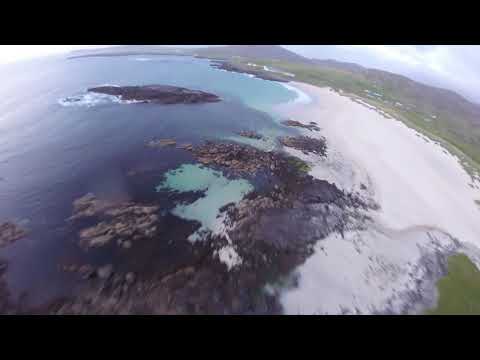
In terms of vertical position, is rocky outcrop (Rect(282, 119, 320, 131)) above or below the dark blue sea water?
above

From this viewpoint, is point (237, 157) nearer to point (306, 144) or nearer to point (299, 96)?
point (306, 144)

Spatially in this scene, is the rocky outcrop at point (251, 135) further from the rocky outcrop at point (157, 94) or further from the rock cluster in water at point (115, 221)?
the rock cluster in water at point (115, 221)

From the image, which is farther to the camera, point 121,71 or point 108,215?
point 121,71

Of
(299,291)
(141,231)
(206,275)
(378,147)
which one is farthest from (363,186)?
(141,231)

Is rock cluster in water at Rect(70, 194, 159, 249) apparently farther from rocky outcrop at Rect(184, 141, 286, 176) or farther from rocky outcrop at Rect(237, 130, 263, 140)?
rocky outcrop at Rect(237, 130, 263, 140)

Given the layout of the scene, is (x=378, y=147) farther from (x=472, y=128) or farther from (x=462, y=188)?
(x=472, y=128)

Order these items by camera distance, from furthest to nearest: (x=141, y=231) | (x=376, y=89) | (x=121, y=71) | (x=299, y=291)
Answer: (x=376, y=89), (x=121, y=71), (x=141, y=231), (x=299, y=291)

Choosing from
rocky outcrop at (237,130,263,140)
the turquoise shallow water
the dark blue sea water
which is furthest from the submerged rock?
rocky outcrop at (237,130,263,140)

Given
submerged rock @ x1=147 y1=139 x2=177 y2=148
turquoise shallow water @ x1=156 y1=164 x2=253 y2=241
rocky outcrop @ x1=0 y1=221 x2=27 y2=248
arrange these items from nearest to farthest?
rocky outcrop @ x1=0 y1=221 x2=27 y2=248 → turquoise shallow water @ x1=156 y1=164 x2=253 y2=241 → submerged rock @ x1=147 y1=139 x2=177 y2=148
